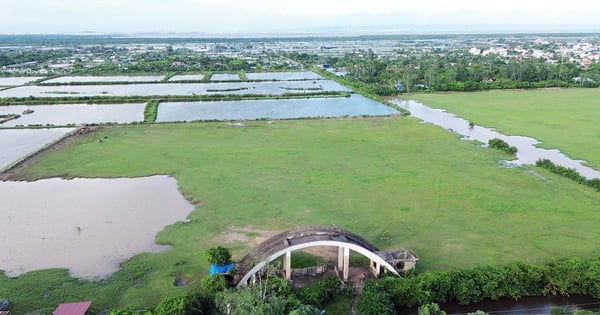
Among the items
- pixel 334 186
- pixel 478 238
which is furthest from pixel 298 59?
pixel 478 238

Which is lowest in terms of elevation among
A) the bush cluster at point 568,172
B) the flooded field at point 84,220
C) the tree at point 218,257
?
the flooded field at point 84,220

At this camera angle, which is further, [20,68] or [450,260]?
[20,68]

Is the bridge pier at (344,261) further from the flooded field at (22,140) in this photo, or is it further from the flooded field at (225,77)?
the flooded field at (225,77)

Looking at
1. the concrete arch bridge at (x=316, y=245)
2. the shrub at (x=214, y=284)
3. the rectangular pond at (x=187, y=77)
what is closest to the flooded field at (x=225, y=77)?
the rectangular pond at (x=187, y=77)

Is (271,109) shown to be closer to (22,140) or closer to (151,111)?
(151,111)

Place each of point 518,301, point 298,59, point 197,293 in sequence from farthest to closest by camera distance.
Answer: point 298,59, point 518,301, point 197,293

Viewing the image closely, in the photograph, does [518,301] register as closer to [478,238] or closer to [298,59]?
[478,238]

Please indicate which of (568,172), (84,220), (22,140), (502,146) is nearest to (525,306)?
(568,172)
